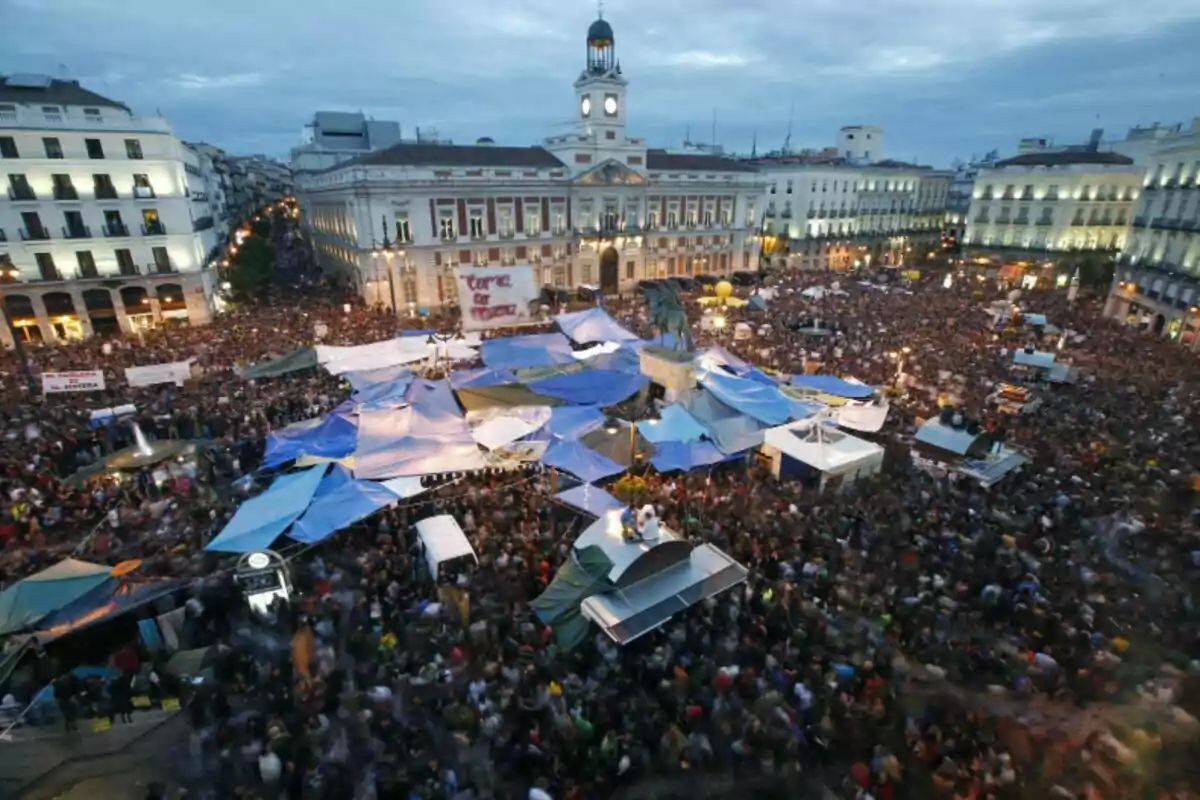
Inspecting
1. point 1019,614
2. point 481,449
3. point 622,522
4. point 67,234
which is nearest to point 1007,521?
point 1019,614

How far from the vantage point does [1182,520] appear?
12.8m

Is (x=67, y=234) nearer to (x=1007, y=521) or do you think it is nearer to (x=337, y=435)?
(x=337, y=435)

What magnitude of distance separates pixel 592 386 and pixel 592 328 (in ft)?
20.0

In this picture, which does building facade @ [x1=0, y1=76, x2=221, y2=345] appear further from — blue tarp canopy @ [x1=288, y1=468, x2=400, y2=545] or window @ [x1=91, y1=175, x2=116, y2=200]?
blue tarp canopy @ [x1=288, y1=468, x2=400, y2=545]

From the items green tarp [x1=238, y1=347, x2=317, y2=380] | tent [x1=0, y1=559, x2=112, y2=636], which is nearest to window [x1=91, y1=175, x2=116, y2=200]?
green tarp [x1=238, y1=347, x2=317, y2=380]

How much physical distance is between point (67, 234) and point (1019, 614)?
1615 inches

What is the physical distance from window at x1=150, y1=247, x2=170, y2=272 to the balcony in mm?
4194

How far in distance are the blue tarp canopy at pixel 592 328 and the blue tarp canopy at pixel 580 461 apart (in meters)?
9.24

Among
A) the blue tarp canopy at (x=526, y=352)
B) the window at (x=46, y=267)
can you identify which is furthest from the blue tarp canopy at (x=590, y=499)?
the window at (x=46, y=267)

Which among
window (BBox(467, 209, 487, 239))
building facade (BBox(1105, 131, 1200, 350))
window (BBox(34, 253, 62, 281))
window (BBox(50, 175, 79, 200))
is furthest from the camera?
window (BBox(467, 209, 487, 239))

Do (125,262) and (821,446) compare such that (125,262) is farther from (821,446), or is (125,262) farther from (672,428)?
(821,446)

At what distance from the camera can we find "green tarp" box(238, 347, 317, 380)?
844 inches

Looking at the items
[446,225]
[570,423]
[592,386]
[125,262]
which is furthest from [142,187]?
[570,423]

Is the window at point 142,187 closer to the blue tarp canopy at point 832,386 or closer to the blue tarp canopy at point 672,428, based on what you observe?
the blue tarp canopy at point 672,428
